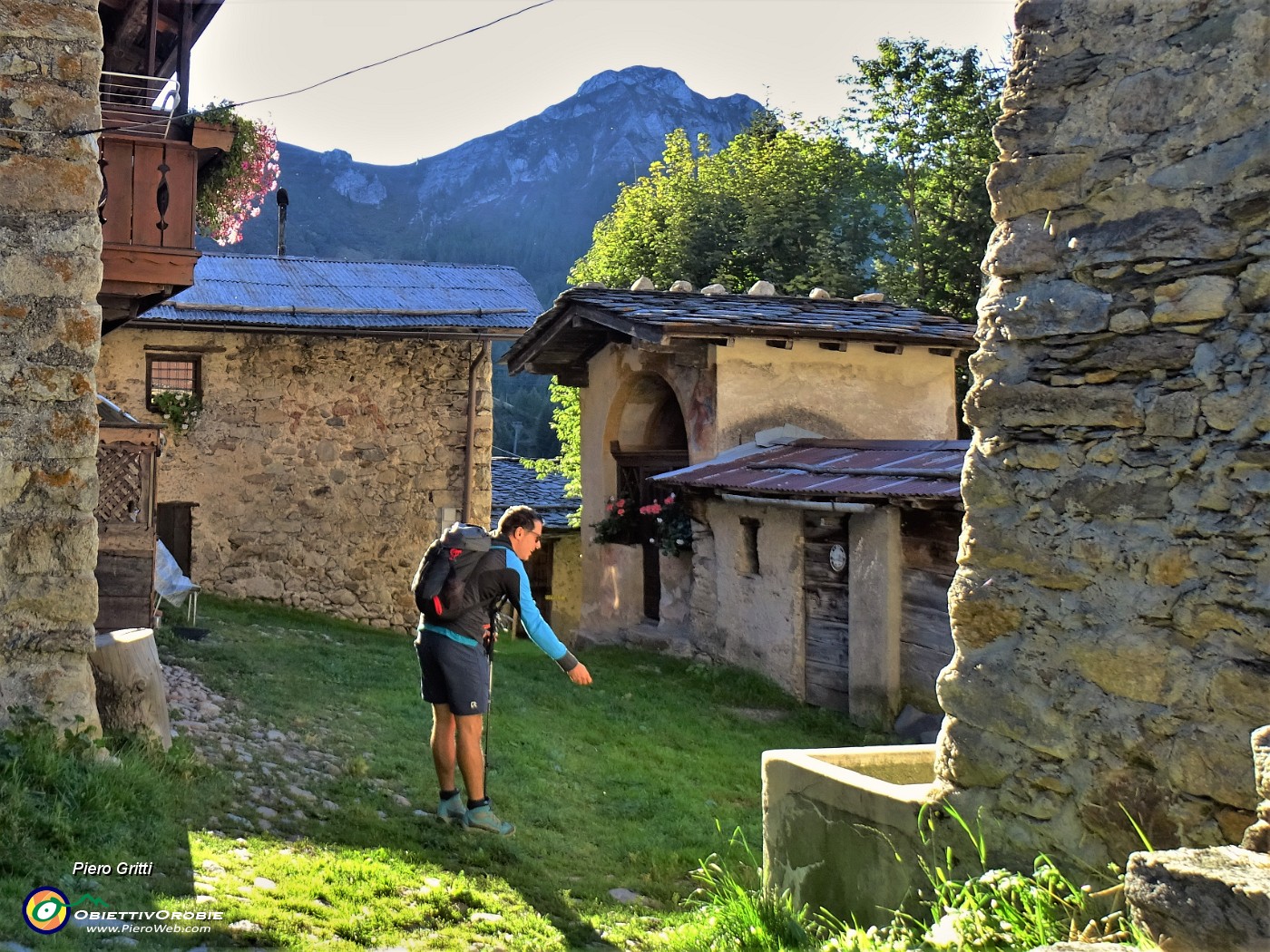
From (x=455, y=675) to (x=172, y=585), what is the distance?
6990mm

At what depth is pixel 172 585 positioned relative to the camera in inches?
430

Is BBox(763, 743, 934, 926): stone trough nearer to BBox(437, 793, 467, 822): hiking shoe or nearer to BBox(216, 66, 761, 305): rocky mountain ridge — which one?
BBox(437, 793, 467, 822): hiking shoe

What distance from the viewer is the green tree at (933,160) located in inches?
851

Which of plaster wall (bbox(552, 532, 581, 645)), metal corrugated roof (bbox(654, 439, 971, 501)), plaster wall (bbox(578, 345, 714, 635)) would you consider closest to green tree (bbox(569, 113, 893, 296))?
plaster wall (bbox(552, 532, 581, 645))

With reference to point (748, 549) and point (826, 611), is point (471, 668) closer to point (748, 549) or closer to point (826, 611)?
point (826, 611)

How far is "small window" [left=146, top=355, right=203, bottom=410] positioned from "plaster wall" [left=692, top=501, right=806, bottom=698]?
22.1 feet

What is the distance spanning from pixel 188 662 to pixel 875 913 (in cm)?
611

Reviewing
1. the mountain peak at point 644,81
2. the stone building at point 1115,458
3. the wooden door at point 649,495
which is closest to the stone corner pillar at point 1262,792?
the stone building at point 1115,458

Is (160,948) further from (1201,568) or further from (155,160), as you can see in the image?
(155,160)

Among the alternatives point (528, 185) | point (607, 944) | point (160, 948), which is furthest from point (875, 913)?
point (528, 185)

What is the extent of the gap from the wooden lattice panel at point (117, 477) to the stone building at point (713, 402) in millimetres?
4648

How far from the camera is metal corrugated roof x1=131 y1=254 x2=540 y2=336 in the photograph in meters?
13.7

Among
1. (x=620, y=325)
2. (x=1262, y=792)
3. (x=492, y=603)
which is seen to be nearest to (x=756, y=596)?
(x=620, y=325)

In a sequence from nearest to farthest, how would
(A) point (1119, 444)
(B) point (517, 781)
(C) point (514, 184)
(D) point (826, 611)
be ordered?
(A) point (1119, 444) < (B) point (517, 781) < (D) point (826, 611) < (C) point (514, 184)
